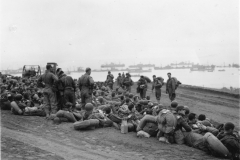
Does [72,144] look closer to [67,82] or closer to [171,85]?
[67,82]

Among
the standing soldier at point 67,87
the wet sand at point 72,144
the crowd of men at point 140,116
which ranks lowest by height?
the wet sand at point 72,144

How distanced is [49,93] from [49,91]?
0.07m

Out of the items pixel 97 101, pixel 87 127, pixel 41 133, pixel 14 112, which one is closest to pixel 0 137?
pixel 41 133

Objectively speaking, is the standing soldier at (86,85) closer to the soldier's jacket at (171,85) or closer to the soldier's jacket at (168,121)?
the soldier's jacket at (168,121)

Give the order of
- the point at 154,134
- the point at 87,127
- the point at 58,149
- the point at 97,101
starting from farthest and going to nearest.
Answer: the point at 97,101, the point at 87,127, the point at 154,134, the point at 58,149

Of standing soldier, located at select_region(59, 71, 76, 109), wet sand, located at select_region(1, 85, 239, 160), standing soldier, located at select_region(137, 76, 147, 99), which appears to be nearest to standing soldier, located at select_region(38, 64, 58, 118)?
standing soldier, located at select_region(59, 71, 76, 109)

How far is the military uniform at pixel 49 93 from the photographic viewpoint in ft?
28.0

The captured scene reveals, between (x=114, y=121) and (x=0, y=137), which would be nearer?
(x=0, y=137)

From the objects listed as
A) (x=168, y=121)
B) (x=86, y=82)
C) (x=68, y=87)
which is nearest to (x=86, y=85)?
(x=86, y=82)

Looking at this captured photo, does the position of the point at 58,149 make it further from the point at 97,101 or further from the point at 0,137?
the point at 97,101

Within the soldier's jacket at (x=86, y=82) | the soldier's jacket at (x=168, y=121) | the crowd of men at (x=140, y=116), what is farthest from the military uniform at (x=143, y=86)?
the soldier's jacket at (x=168, y=121)

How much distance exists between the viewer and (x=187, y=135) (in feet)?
20.5

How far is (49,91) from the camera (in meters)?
8.64

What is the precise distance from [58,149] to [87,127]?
1749 millimetres
